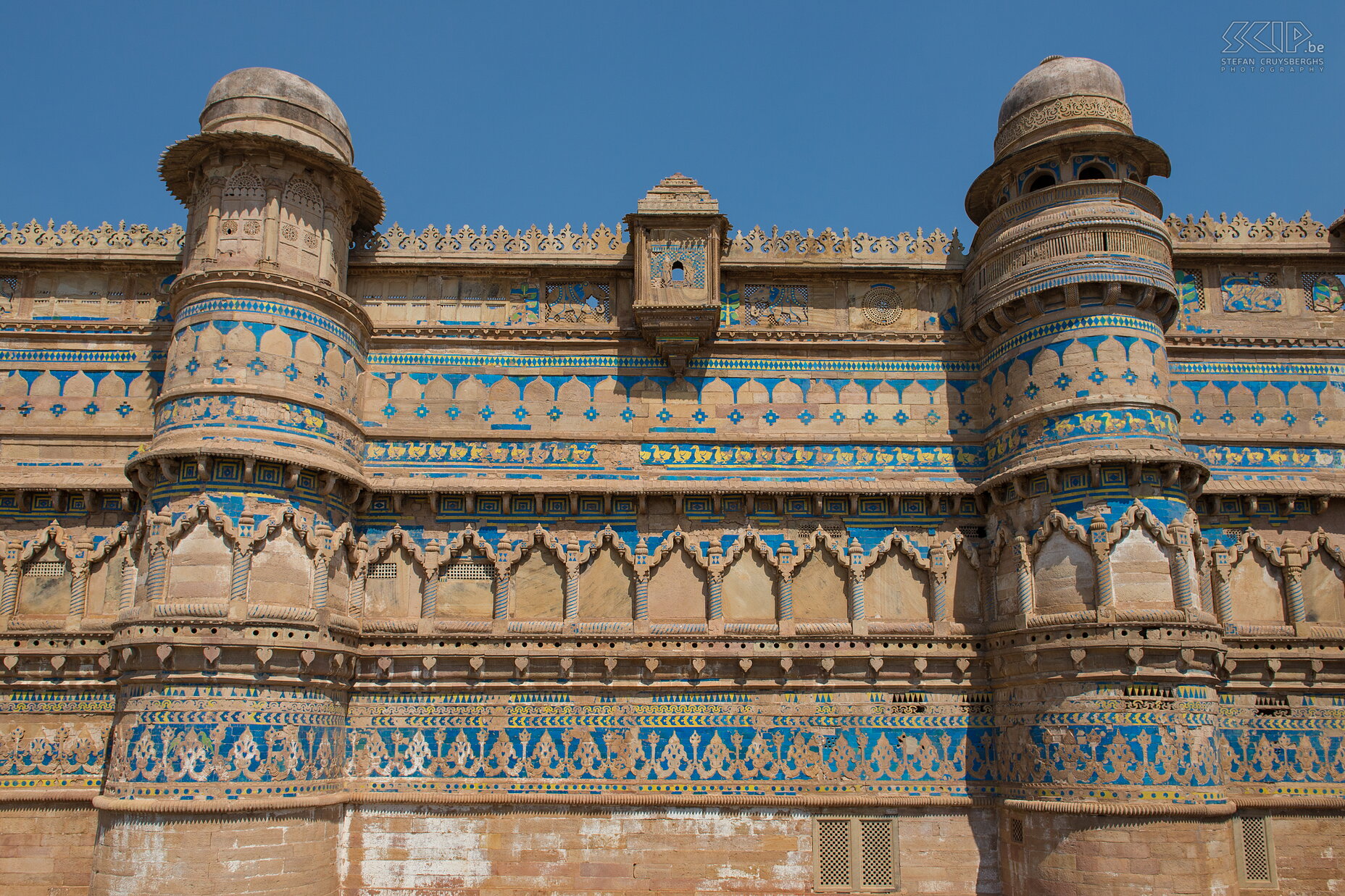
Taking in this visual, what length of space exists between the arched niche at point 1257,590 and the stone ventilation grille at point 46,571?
14.3m

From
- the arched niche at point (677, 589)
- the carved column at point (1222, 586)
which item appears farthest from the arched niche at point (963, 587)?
the arched niche at point (677, 589)

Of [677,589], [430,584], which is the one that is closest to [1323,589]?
[677,589]

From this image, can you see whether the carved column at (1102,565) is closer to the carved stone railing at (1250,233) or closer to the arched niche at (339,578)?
the carved stone railing at (1250,233)

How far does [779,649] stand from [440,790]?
14.0 feet

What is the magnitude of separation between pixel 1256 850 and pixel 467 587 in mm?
9729

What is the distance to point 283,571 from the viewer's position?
1138 centimetres

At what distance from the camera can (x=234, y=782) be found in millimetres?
10656

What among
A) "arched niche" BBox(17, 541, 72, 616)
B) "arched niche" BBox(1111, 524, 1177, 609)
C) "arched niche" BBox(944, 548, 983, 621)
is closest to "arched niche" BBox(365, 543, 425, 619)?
"arched niche" BBox(17, 541, 72, 616)

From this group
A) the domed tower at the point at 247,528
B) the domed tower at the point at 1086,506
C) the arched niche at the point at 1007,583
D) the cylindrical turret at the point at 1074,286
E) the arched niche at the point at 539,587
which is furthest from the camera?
the arched niche at the point at 539,587

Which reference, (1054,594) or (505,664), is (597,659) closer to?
(505,664)

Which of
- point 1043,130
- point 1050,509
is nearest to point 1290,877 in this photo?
point 1050,509

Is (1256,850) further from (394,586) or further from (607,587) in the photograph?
(394,586)

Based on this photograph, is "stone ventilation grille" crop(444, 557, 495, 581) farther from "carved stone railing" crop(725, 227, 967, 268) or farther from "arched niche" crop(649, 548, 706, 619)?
"carved stone railing" crop(725, 227, 967, 268)

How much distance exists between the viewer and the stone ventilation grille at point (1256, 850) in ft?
38.9
